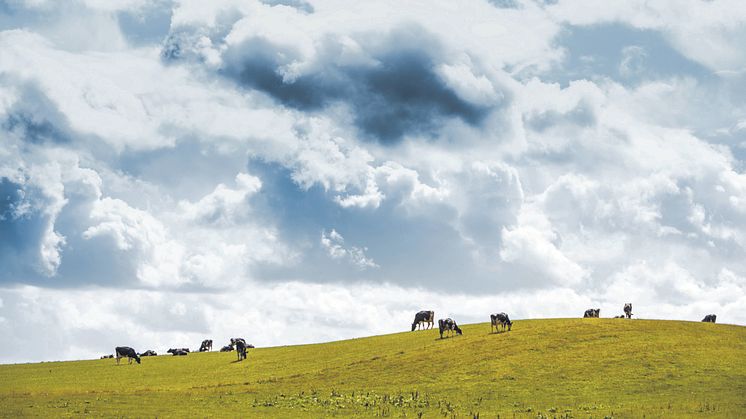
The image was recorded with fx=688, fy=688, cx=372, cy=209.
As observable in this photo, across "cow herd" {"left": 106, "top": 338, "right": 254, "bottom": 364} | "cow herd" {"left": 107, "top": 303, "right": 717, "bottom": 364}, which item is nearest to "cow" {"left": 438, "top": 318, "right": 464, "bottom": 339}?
"cow herd" {"left": 107, "top": 303, "right": 717, "bottom": 364}

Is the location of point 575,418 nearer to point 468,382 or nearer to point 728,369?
point 468,382

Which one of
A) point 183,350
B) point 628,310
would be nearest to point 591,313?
point 628,310

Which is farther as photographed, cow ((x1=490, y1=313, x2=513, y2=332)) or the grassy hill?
cow ((x1=490, y1=313, x2=513, y2=332))

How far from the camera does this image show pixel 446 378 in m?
52.5

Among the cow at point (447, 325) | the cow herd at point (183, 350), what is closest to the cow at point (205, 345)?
the cow herd at point (183, 350)

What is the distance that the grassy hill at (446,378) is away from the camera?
4181 centimetres

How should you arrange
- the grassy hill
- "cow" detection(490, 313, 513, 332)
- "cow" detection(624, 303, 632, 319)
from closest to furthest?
the grassy hill
"cow" detection(490, 313, 513, 332)
"cow" detection(624, 303, 632, 319)

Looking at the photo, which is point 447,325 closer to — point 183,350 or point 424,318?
point 424,318

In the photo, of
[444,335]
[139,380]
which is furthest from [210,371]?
[444,335]

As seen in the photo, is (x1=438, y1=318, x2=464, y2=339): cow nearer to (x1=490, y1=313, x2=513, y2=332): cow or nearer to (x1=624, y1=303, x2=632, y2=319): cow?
(x1=490, y1=313, x2=513, y2=332): cow

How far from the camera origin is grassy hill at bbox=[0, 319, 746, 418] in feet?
137

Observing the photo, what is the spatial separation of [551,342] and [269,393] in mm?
25972

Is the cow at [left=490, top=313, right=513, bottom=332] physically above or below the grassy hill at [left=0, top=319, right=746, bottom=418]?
above

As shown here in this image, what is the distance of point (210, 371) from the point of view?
66438 millimetres
